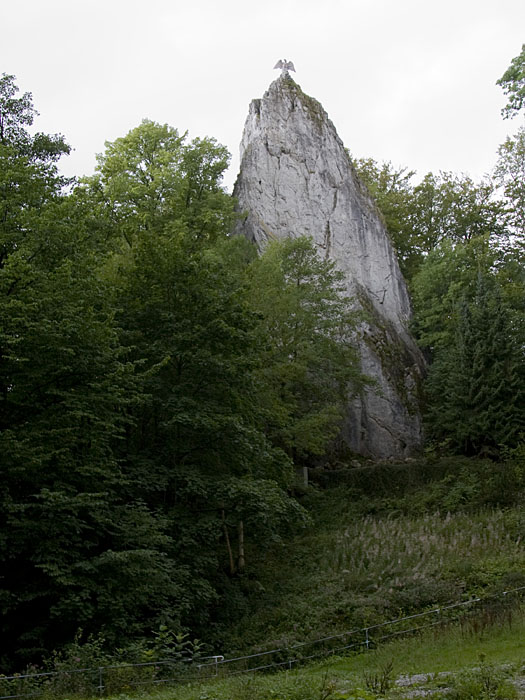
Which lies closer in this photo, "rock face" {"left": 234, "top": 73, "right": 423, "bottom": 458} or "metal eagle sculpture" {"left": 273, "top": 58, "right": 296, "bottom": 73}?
"rock face" {"left": 234, "top": 73, "right": 423, "bottom": 458}

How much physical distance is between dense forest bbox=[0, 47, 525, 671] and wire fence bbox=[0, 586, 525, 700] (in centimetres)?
125

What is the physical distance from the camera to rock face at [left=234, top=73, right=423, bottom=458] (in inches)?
1358

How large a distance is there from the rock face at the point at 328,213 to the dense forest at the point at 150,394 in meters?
5.01

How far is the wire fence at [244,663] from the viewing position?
8.84 metres

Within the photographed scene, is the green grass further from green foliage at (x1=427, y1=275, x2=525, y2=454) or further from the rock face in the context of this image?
the rock face

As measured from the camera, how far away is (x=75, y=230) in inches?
616

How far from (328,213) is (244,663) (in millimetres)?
29117

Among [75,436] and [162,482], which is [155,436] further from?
[75,436]

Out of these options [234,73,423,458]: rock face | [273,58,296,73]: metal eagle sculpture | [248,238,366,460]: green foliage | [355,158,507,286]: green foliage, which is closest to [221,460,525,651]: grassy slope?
[248,238,366,460]: green foliage

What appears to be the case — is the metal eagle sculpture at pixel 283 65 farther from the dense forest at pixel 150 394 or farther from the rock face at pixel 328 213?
the dense forest at pixel 150 394

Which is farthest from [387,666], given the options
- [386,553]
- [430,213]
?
[430,213]

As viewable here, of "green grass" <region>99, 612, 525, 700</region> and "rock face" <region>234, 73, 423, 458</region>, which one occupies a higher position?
"rock face" <region>234, 73, 423, 458</region>

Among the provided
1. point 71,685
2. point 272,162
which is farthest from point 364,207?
point 71,685

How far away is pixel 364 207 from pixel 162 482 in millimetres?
27735
